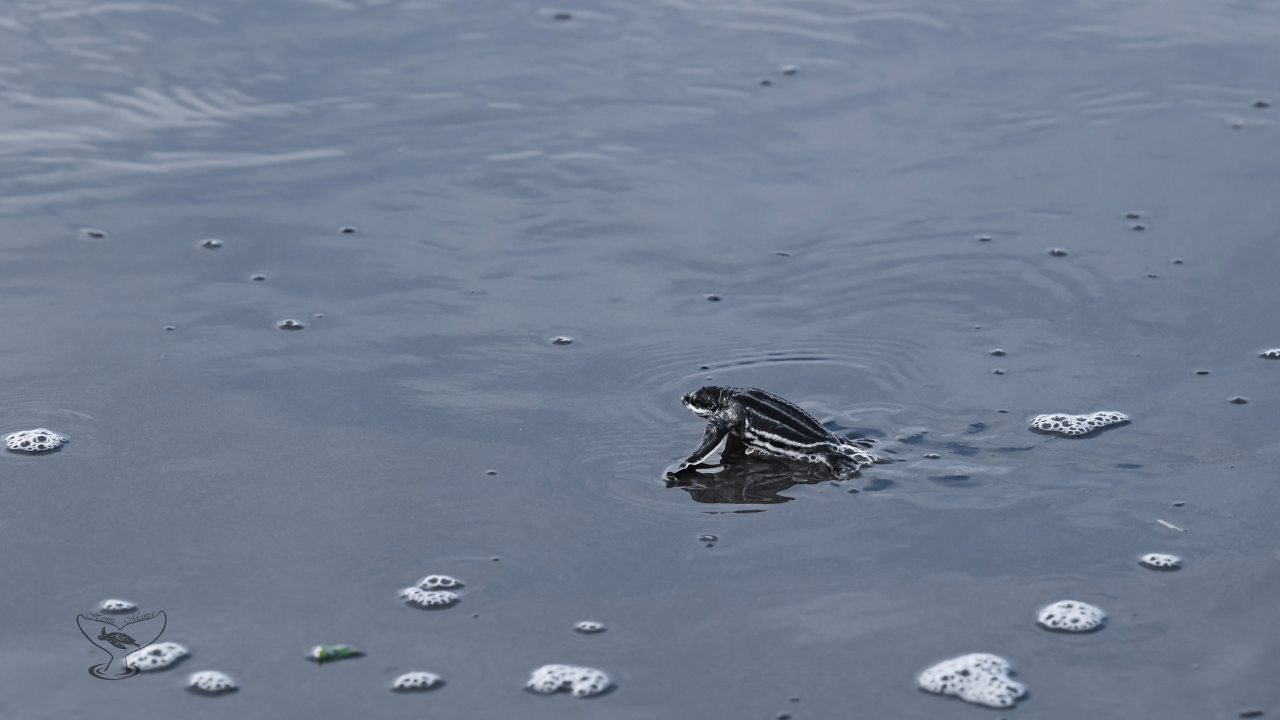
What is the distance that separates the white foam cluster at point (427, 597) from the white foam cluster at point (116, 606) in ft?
3.71

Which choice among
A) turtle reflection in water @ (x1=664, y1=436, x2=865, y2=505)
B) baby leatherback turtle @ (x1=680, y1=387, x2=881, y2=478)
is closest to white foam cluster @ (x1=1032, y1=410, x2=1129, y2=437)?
baby leatherback turtle @ (x1=680, y1=387, x2=881, y2=478)

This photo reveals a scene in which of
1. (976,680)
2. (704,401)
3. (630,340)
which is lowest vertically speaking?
(976,680)

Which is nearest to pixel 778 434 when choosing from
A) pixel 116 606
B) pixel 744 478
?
pixel 744 478

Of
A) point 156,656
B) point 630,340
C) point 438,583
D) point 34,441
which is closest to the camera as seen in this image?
point 156,656

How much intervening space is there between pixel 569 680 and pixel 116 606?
199 cm

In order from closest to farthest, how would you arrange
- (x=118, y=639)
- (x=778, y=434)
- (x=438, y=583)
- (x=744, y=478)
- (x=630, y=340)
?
(x=118, y=639) < (x=438, y=583) < (x=778, y=434) < (x=744, y=478) < (x=630, y=340)

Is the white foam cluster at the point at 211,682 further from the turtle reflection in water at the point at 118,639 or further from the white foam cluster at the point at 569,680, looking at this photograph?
the white foam cluster at the point at 569,680

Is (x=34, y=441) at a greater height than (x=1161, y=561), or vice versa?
(x=34, y=441)

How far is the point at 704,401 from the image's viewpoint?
6844 millimetres

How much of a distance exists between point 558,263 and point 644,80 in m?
3.43

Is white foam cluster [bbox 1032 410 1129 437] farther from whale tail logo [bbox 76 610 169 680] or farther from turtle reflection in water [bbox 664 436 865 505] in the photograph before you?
whale tail logo [bbox 76 610 169 680]

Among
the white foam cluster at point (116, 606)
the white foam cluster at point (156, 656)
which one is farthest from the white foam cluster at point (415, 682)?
the white foam cluster at point (116, 606)

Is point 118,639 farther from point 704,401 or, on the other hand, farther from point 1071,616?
point 1071,616

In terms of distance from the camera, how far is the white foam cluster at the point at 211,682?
4992 millimetres
